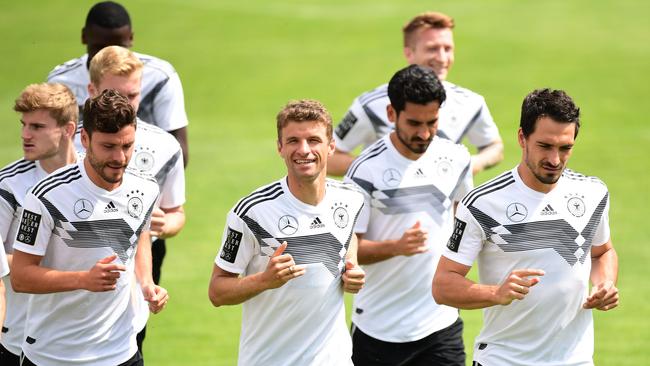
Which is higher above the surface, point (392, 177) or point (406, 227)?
point (392, 177)

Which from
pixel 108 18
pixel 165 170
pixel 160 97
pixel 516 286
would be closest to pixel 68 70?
pixel 108 18

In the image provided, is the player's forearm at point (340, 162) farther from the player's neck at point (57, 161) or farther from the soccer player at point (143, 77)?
the player's neck at point (57, 161)

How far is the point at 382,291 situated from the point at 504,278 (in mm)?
1513

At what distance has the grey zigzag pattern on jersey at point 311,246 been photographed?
6871mm

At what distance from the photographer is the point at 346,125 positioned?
9.86 meters

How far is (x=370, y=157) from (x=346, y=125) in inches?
63.4

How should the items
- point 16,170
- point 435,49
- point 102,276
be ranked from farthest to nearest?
point 435,49, point 16,170, point 102,276

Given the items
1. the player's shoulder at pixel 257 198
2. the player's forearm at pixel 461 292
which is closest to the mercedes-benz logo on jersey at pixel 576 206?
the player's forearm at pixel 461 292

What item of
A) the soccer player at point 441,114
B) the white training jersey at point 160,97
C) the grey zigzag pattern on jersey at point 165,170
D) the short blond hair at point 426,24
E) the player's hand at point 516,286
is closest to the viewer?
the player's hand at point 516,286

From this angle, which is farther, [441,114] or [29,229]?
[441,114]

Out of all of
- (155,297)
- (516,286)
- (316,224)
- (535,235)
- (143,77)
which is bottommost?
(155,297)

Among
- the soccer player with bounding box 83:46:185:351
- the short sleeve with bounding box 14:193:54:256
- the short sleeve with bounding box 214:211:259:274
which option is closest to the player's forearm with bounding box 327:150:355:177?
the soccer player with bounding box 83:46:185:351

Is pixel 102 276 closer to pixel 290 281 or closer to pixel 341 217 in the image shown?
pixel 290 281

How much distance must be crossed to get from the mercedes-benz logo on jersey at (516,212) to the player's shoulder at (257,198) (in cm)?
129
